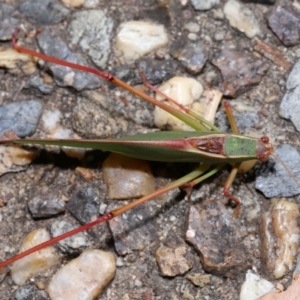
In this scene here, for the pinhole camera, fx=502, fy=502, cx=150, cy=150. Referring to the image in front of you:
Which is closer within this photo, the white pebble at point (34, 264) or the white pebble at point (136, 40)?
the white pebble at point (34, 264)

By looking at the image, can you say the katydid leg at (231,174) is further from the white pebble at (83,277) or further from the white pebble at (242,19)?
the white pebble at (83,277)

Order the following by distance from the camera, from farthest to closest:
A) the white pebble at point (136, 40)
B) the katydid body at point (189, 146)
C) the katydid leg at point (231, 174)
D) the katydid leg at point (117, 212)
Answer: the white pebble at point (136, 40) < the katydid leg at point (231, 174) < the katydid body at point (189, 146) < the katydid leg at point (117, 212)

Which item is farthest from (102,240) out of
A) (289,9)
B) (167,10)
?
(289,9)

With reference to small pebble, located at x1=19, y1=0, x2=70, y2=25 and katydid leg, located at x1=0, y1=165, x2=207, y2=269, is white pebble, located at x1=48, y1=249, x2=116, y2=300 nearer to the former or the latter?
katydid leg, located at x1=0, y1=165, x2=207, y2=269

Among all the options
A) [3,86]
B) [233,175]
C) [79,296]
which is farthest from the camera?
[3,86]

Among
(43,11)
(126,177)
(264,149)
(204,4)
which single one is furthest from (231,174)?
(43,11)

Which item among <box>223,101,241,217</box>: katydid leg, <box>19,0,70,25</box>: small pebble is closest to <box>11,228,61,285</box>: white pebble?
<box>223,101,241,217</box>: katydid leg

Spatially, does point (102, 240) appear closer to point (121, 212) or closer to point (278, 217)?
point (121, 212)

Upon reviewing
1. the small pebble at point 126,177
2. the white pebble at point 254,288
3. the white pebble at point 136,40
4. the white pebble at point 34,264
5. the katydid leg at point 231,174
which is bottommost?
the white pebble at point 34,264

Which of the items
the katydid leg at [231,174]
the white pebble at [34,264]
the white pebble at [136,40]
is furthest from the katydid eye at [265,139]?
the white pebble at [34,264]
